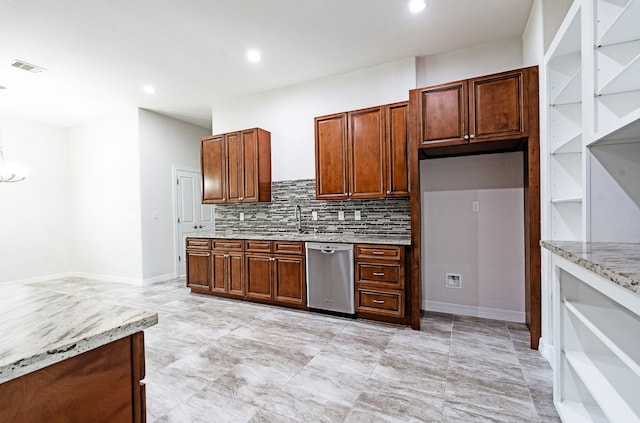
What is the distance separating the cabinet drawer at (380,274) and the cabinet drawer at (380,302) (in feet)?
0.32

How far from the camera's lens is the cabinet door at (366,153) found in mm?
3451

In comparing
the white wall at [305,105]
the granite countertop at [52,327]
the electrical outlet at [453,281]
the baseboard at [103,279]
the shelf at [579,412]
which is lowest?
the baseboard at [103,279]

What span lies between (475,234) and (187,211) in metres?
5.05

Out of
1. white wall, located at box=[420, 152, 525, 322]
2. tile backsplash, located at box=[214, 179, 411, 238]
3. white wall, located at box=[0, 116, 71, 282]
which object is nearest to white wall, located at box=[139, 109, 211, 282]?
tile backsplash, located at box=[214, 179, 411, 238]

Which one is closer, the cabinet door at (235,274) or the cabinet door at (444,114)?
the cabinet door at (444,114)

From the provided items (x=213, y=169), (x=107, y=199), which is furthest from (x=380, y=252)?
(x=107, y=199)

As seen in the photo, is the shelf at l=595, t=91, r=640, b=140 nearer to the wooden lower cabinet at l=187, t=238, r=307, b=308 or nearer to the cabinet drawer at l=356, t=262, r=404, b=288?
the cabinet drawer at l=356, t=262, r=404, b=288

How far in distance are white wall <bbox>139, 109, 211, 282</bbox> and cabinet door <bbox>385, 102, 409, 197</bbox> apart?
4.14 m

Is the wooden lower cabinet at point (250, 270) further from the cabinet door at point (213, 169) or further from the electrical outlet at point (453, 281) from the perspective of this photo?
the electrical outlet at point (453, 281)

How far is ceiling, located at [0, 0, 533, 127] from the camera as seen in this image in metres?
2.67

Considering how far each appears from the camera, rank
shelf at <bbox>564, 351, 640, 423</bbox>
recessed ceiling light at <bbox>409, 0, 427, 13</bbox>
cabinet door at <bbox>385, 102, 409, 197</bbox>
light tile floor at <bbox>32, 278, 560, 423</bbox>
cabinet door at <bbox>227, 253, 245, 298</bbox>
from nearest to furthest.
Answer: shelf at <bbox>564, 351, 640, 423</bbox>
light tile floor at <bbox>32, 278, 560, 423</bbox>
recessed ceiling light at <bbox>409, 0, 427, 13</bbox>
cabinet door at <bbox>385, 102, 409, 197</bbox>
cabinet door at <bbox>227, 253, 245, 298</bbox>

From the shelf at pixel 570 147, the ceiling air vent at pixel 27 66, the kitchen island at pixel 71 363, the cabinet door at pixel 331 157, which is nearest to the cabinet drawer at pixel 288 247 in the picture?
the cabinet door at pixel 331 157

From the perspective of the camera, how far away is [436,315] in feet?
11.3

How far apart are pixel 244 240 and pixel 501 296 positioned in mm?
3099
